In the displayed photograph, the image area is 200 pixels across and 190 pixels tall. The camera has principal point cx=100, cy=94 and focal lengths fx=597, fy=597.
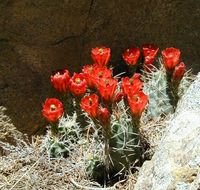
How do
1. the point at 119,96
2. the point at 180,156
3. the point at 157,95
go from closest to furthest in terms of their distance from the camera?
the point at 180,156
the point at 119,96
the point at 157,95

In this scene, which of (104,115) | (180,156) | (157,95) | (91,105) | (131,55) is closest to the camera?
(180,156)

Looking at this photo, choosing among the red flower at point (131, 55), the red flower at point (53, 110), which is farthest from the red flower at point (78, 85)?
the red flower at point (131, 55)

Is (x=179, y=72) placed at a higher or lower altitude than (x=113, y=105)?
higher

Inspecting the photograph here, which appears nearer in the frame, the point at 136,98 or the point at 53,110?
the point at 136,98

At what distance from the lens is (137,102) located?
3.00m

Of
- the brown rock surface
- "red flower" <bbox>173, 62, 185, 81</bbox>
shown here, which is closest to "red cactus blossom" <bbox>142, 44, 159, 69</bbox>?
the brown rock surface

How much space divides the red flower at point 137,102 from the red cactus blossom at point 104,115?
0.14m

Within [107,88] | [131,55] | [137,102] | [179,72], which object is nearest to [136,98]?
[137,102]

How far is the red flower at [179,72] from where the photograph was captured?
3.30 m

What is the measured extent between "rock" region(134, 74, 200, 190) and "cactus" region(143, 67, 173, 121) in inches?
8.7

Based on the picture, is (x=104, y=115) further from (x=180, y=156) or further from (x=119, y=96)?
(x=180, y=156)

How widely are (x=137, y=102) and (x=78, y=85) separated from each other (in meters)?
0.48

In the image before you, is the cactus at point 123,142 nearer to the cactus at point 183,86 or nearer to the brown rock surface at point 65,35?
the cactus at point 183,86

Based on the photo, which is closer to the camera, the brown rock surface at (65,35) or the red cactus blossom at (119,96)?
the red cactus blossom at (119,96)
